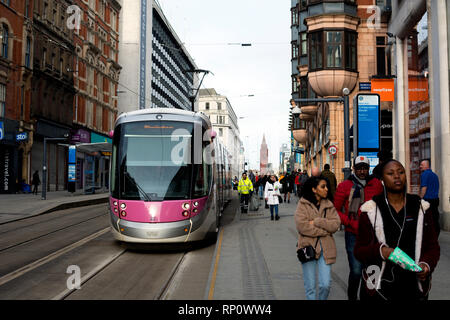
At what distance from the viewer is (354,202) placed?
5.47m

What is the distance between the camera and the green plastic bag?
3.16 metres

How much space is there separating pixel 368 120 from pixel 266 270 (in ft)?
24.0

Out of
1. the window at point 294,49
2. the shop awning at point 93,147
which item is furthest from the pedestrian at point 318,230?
the window at point 294,49

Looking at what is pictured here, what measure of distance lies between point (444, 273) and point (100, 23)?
151ft

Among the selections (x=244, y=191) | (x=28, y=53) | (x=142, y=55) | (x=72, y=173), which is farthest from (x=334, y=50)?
Answer: (x=142, y=55)

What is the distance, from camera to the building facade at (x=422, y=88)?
13.5 meters

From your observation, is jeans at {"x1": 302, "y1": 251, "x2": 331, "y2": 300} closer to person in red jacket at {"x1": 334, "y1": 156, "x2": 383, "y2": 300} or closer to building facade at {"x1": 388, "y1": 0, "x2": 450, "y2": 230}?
person in red jacket at {"x1": 334, "y1": 156, "x2": 383, "y2": 300}

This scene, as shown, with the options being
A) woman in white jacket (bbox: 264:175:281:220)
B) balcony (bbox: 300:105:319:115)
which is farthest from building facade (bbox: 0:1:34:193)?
balcony (bbox: 300:105:319:115)

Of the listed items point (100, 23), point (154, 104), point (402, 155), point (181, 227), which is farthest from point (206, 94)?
point (181, 227)

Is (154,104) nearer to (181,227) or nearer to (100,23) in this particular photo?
(100,23)

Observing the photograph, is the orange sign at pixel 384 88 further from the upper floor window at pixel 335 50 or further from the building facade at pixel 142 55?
the building facade at pixel 142 55

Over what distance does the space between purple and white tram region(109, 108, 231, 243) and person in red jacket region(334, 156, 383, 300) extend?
4634 millimetres

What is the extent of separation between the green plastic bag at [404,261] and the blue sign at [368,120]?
35.5 ft
